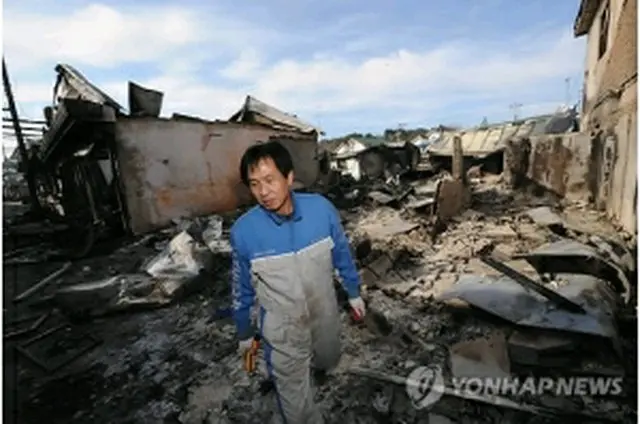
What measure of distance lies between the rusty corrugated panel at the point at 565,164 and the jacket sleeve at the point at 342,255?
8106 mm

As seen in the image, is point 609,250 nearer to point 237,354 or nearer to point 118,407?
point 237,354

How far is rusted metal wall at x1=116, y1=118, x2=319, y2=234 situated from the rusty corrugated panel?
729 centimetres

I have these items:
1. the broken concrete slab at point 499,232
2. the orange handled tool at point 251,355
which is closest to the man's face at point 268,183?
the orange handled tool at point 251,355

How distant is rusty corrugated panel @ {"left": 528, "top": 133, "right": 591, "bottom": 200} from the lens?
877 cm

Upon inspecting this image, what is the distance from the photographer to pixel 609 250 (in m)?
5.41

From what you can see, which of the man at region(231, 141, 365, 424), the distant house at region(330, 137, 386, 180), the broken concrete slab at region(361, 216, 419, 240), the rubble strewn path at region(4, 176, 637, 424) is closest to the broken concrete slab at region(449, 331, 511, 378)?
the rubble strewn path at region(4, 176, 637, 424)

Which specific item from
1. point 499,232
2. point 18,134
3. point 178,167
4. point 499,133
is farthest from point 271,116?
point 499,133

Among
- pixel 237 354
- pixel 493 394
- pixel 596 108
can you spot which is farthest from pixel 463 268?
pixel 596 108

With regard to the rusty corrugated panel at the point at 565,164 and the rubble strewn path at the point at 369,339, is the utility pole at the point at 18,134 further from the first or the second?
the rusty corrugated panel at the point at 565,164

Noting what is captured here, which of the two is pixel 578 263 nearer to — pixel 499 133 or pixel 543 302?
pixel 543 302

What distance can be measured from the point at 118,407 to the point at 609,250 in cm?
594

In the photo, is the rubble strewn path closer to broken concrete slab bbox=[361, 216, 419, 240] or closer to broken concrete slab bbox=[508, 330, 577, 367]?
broken concrete slab bbox=[508, 330, 577, 367]

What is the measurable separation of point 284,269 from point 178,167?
754 cm

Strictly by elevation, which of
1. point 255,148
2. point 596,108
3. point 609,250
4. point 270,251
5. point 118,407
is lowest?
point 118,407
